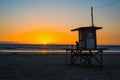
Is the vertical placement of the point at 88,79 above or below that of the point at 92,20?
below

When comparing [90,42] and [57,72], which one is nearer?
[57,72]

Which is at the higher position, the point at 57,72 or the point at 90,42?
the point at 90,42

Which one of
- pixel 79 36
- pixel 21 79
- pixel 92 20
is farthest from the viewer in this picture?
pixel 79 36

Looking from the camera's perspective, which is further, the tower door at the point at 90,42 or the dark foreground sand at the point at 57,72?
the tower door at the point at 90,42

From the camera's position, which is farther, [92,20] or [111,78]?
[92,20]

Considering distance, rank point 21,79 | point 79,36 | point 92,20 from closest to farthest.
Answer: point 21,79 < point 92,20 < point 79,36

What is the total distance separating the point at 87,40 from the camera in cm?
2567

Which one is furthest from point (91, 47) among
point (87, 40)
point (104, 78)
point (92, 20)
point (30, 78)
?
point (30, 78)

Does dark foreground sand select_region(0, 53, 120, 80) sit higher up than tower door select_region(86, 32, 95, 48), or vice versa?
tower door select_region(86, 32, 95, 48)

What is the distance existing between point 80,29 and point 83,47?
6.47ft

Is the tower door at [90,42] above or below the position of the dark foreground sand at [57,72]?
above

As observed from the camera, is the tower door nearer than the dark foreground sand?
No

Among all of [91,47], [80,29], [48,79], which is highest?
[80,29]

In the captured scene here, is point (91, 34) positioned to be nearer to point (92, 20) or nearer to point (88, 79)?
point (92, 20)
